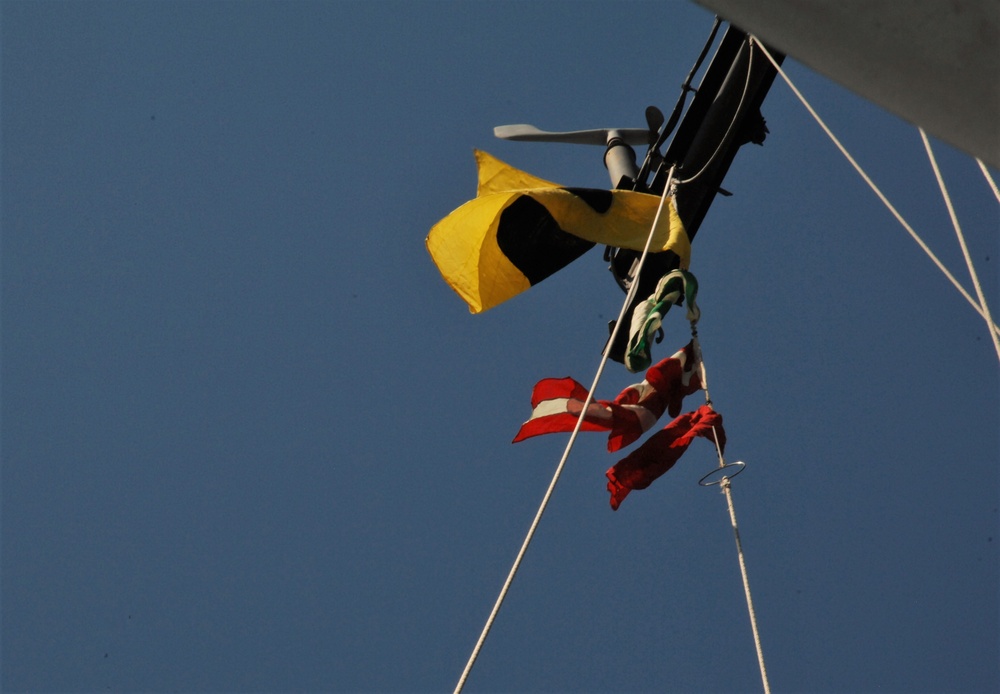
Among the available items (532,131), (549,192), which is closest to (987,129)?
(549,192)

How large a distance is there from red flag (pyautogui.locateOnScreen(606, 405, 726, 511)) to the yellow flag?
4.87 feet

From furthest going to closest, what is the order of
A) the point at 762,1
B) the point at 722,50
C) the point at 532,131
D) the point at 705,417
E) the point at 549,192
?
the point at 532,131
the point at 722,50
the point at 549,192
the point at 705,417
the point at 762,1

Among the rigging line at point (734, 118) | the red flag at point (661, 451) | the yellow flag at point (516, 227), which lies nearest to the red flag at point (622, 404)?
the red flag at point (661, 451)

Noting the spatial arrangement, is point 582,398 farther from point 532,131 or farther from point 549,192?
point 532,131

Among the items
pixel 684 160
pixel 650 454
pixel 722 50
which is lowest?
pixel 650 454

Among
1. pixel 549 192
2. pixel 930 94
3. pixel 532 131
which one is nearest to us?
pixel 930 94

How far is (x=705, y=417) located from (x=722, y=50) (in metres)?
4.14

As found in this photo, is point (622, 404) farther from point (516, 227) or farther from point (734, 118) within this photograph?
point (734, 118)

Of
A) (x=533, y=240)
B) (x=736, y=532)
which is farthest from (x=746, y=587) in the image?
(x=533, y=240)

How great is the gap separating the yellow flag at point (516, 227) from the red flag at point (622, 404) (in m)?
0.98

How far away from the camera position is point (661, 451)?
802 centimetres

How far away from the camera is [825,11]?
290cm

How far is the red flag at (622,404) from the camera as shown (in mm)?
7980

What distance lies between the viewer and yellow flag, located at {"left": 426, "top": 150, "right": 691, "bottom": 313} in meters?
8.78
